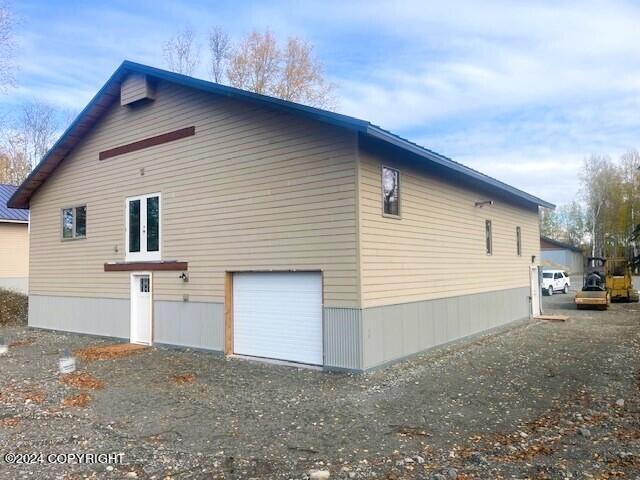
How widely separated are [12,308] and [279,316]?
535 inches

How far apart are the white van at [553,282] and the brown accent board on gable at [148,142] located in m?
24.2

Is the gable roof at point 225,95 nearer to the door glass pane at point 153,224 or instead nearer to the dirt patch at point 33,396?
the door glass pane at point 153,224

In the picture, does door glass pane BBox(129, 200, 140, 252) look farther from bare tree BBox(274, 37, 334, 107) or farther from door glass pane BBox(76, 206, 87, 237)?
bare tree BBox(274, 37, 334, 107)

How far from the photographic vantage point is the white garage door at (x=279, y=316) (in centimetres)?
908

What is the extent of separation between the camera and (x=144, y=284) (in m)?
12.2

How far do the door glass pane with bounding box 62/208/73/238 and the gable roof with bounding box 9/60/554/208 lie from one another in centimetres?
150

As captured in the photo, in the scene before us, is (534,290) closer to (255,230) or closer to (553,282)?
(255,230)

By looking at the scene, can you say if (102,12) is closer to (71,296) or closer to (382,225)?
(71,296)

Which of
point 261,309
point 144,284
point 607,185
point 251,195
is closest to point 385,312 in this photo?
point 261,309

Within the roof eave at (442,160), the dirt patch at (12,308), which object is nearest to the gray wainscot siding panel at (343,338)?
the roof eave at (442,160)

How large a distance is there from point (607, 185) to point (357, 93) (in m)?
35.1

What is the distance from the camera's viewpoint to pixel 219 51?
26375 millimetres

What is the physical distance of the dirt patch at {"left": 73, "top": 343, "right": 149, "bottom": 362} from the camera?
1043cm

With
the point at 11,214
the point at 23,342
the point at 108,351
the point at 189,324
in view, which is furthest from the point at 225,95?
the point at 11,214
